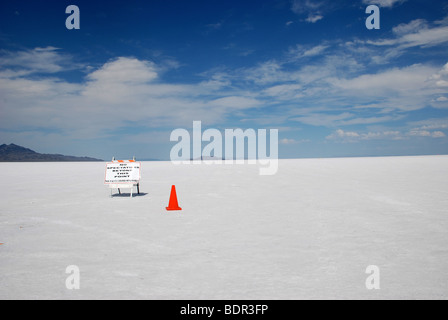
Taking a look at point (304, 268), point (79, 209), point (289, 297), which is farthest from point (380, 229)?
point (79, 209)

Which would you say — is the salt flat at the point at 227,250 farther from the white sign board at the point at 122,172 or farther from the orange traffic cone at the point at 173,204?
the white sign board at the point at 122,172

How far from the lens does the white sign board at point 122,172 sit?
12.8m

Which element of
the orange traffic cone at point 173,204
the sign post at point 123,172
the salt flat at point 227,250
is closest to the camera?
the salt flat at point 227,250

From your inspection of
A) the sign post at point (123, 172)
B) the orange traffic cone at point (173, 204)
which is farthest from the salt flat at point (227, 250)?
the sign post at point (123, 172)

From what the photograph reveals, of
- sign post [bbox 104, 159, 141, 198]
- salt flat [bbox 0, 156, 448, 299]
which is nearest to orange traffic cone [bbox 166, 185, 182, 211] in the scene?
salt flat [bbox 0, 156, 448, 299]

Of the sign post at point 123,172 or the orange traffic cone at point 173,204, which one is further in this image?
the sign post at point 123,172

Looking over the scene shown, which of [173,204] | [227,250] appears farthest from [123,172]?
[227,250]

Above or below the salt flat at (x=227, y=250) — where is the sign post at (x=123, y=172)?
above

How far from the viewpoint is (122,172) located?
12922 mm

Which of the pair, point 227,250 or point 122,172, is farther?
point 122,172

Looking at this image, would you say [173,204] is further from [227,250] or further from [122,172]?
[227,250]

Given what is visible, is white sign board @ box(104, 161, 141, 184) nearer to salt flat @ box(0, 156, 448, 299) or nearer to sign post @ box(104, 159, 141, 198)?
sign post @ box(104, 159, 141, 198)

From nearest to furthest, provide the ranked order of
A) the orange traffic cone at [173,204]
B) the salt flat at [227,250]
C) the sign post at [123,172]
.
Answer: the salt flat at [227,250] → the orange traffic cone at [173,204] → the sign post at [123,172]

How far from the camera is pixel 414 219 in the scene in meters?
8.23
